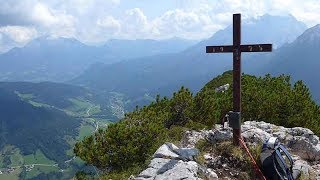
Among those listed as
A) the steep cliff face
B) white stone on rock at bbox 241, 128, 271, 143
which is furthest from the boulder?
white stone on rock at bbox 241, 128, 271, 143

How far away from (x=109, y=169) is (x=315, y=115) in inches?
759

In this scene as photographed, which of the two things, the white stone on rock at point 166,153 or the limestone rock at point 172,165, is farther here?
the white stone on rock at point 166,153

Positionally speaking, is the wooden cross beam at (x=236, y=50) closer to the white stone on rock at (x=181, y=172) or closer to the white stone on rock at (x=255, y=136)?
the white stone on rock at (x=255, y=136)

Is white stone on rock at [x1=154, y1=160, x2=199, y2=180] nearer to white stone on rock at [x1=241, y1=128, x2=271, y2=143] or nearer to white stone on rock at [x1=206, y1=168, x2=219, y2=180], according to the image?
white stone on rock at [x1=206, y1=168, x2=219, y2=180]

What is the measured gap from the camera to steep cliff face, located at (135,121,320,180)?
15.5 m

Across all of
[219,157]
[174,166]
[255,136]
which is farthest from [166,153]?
[255,136]

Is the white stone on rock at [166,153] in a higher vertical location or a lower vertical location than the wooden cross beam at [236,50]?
lower

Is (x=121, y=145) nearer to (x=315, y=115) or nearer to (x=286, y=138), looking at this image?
(x=286, y=138)

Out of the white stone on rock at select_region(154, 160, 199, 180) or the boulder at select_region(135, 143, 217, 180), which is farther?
the boulder at select_region(135, 143, 217, 180)

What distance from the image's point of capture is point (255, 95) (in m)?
31.8

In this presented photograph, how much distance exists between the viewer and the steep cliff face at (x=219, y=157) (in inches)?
608

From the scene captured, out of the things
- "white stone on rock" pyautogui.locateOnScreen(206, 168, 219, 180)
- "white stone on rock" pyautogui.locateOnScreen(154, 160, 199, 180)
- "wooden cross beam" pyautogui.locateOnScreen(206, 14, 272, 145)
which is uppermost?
"wooden cross beam" pyautogui.locateOnScreen(206, 14, 272, 145)

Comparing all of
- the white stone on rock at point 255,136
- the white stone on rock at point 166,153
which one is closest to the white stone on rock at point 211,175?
the white stone on rock at point 166,153

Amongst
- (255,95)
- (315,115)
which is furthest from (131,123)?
(315,115)
